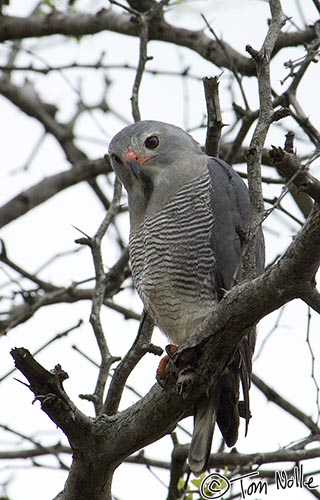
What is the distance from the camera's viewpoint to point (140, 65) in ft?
18.0

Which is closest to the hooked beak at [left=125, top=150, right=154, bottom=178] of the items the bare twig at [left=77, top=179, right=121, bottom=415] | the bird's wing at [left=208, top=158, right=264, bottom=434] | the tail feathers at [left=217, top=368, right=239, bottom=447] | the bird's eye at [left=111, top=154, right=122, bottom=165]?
the bird's eye at [left=111, top=154, right=122, bottom=165]

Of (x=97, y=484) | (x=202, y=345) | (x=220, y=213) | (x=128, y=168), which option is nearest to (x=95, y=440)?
(x=97, y=484)

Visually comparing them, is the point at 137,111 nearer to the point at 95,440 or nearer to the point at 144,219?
the point at 144,219

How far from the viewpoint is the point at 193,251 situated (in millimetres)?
5039

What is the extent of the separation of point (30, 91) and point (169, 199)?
10.7ft

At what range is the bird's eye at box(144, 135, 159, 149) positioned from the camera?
573 cm

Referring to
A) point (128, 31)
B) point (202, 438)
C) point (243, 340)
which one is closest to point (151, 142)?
point (128, 31)

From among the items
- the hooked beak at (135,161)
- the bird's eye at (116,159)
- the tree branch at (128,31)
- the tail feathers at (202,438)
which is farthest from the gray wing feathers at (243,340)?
the tree branch at (128,31)

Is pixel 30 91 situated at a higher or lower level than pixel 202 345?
higher

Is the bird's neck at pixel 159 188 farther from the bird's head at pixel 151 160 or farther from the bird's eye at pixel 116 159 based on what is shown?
the bird's eye at pixel 116 159

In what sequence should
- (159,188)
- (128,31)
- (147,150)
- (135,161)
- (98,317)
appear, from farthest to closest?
1. (128,31)
2. (147,150)
3. (135,161)
4. (159,188)
5. (98,317)
